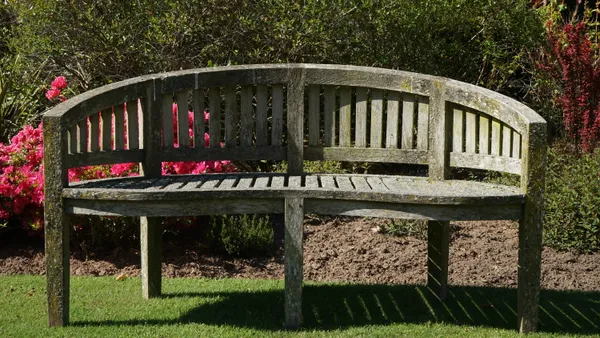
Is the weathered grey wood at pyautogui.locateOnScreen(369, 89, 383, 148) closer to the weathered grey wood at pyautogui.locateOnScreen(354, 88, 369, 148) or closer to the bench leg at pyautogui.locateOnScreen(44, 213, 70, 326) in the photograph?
the weathered grey wood at pyautogui.locateOnScreen(354, 88, 369, 148)

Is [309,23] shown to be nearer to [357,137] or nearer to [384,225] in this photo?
[384,225]

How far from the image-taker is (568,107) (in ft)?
26.2

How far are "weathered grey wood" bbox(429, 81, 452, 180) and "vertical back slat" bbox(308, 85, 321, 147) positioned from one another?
74cm

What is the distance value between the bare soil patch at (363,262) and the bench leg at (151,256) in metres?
0.76

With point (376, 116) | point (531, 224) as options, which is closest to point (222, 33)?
point (376, 116)

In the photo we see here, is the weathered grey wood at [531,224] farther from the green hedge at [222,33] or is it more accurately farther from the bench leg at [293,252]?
the green hedge at [222,33]

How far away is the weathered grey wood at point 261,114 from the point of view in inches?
213

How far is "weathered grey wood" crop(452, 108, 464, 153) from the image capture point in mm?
5066

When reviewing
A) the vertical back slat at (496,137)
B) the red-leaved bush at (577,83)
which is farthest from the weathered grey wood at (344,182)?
the red-leaved bush at (577,83)

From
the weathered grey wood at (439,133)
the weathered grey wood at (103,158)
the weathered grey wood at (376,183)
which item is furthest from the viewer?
the weathered grey wood at (439,133)

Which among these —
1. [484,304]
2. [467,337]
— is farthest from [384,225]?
[467,337]

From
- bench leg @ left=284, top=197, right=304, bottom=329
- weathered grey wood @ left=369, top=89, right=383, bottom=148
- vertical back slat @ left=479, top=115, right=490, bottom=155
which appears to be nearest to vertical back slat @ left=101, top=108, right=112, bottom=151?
bench leg @ left=284, top=197, right=304, bottom=329

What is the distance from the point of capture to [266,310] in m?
4.95

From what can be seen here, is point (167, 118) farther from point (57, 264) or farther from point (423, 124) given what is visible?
point (423, 124)
